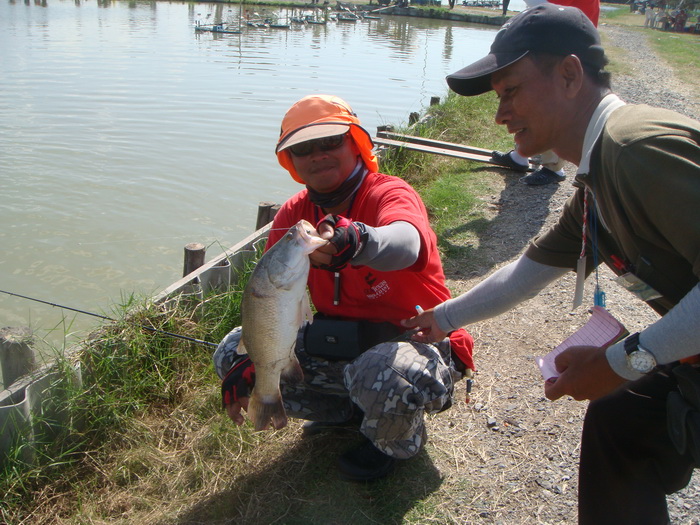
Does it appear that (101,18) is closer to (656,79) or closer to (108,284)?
(656,79)

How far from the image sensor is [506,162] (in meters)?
7.92

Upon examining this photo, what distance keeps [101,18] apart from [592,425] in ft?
146

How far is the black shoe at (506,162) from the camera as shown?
7.85 m

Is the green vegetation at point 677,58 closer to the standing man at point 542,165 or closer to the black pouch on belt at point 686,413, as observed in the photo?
the standing man at point 542,165

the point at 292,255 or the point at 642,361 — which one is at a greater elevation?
the point at 292,255

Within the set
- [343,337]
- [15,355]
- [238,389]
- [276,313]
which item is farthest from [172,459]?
[276,313]

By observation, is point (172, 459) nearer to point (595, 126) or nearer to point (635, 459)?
point (635, 459)

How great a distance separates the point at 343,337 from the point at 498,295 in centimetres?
77

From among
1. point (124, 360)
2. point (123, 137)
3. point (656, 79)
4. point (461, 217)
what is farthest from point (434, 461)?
point (656, 79)

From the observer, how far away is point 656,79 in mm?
18312

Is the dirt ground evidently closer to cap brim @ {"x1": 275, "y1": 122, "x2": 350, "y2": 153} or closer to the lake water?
cap brim @ {"x1": 275, "y1": 122, "x2": 350, "y2": 153}

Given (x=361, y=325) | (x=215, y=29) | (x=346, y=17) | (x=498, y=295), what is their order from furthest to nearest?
(x=346, y=17), (x=215, y=29), (x=361, y=325), (x=498, y=295)

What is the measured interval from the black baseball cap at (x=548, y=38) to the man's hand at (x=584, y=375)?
102 cm

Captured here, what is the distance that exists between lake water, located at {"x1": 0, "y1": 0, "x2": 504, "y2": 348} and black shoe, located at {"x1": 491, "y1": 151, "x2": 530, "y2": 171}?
134 inches
